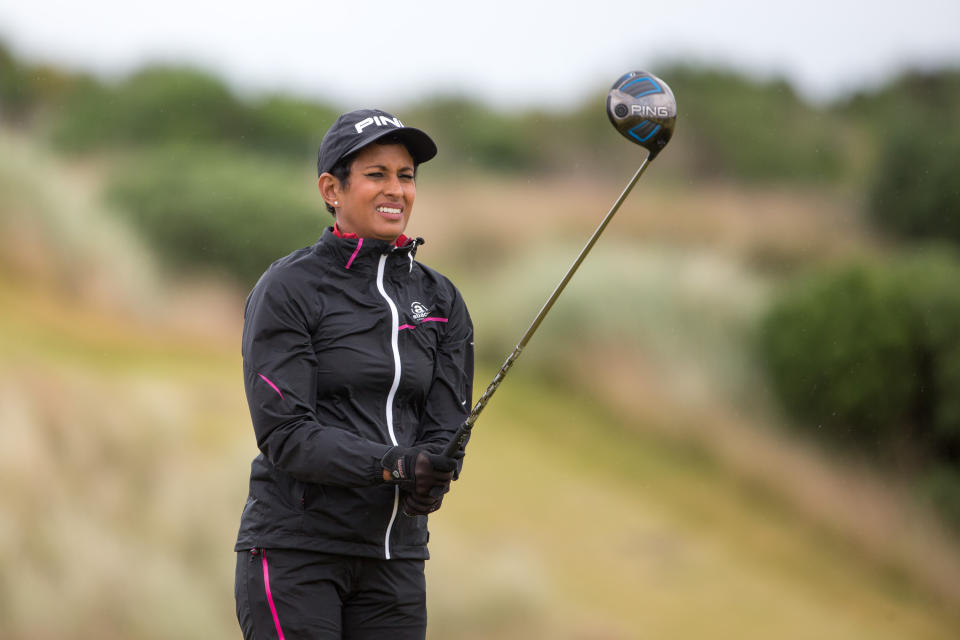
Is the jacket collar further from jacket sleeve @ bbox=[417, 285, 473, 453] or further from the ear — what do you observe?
jacket sleeve @ bbox=[417, 285, 473, 453]

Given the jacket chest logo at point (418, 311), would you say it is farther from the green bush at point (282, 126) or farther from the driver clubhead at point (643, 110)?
the green bush at point (282, 126)

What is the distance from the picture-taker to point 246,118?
80.8 ft

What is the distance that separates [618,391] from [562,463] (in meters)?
1.61

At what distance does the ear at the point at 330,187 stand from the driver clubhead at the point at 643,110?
784 millimetres

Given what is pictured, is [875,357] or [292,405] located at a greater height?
[875,357]

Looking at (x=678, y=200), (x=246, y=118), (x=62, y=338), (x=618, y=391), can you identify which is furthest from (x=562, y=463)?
(x=246, y=118)

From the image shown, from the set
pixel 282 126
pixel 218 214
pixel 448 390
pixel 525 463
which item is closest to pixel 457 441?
pixel 448 390

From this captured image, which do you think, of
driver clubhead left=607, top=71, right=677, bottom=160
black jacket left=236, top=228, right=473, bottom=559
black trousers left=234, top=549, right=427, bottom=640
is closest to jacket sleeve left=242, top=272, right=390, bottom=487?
black jacket left=236, top=228, right=473, bottom=559

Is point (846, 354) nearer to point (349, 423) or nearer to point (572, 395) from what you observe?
point (572, 395)

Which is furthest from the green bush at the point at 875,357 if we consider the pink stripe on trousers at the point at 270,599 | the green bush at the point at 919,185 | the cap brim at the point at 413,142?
the pink stripe on trousers at the point at 270,599

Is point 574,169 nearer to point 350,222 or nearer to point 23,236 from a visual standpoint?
point 23,236

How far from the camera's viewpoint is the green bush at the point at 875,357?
39.7 feet

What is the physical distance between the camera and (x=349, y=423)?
3.23m

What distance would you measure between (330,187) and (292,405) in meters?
0.70
